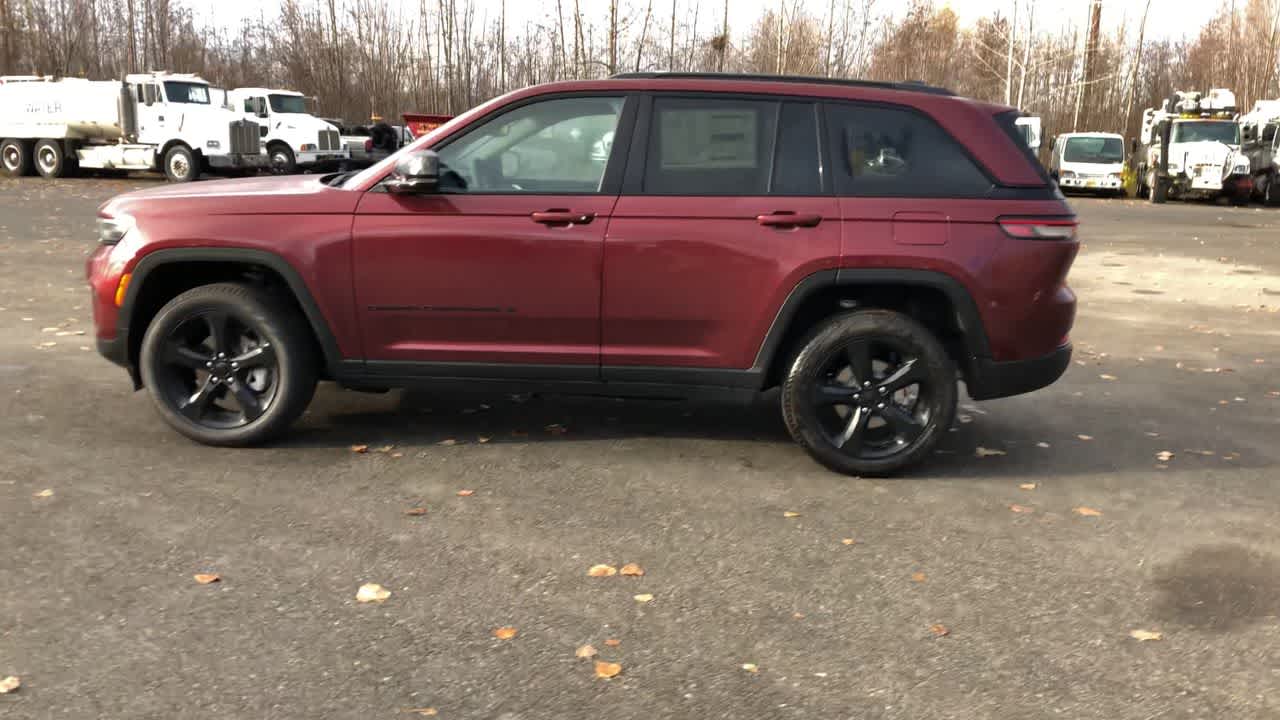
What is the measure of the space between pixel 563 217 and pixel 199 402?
2049mm

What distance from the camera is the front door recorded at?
5230 millimetres

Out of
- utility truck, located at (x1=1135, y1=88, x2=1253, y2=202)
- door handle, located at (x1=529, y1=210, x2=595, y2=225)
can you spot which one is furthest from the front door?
utility truck, located at (x1=1135, y1=88, x2=1253, y2=202)

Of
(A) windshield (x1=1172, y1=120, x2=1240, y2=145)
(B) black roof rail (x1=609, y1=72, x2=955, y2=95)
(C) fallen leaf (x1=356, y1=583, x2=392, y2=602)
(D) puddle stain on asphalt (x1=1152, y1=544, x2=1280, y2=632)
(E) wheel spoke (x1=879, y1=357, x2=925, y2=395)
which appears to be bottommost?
(D) puddle stain on asphalt (x1=1152, y1=544, x2=1280, y2=632)

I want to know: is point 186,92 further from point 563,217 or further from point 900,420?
point 900,420

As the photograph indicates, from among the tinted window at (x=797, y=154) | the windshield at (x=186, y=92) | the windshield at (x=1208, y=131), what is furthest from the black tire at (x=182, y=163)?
A: the windshield at (x=1208, y=131)

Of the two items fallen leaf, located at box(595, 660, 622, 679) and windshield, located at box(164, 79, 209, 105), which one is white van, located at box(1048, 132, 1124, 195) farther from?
fallen leaf, located at box(595, 660, 622, 679)

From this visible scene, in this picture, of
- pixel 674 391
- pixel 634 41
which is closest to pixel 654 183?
pixel 674 391

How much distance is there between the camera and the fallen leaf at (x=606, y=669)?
11.0ft

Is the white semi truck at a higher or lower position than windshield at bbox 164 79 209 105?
lower

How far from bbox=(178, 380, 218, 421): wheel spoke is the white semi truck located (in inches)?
945

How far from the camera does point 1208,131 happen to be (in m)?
31.4

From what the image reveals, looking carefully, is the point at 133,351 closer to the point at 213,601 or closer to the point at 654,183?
the point at 213,601

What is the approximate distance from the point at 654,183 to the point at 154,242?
7.92ft

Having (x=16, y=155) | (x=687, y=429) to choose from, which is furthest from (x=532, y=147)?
(x=16, y=155)
